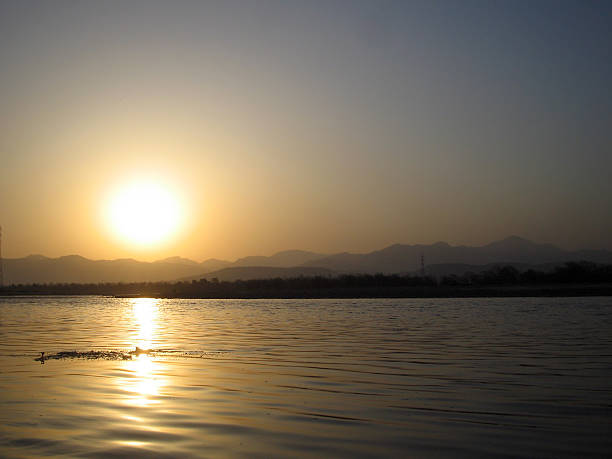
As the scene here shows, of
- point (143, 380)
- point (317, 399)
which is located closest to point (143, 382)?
point (143, 380)

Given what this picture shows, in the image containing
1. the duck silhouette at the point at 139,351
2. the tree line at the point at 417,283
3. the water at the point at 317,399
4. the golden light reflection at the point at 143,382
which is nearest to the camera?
the water at the point at 317,399

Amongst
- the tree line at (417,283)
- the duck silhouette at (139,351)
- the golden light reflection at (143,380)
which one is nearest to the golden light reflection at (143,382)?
the golden light reflection at (143,380)

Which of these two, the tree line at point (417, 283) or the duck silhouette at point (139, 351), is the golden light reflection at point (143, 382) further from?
the tree line at point (417, 283)

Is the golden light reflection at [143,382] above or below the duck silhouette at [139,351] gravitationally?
below

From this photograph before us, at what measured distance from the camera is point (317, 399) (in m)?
13.1

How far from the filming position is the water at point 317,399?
951 centimetres

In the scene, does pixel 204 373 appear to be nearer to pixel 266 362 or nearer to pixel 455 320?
pixel 266 362

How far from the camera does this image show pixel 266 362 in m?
19.1

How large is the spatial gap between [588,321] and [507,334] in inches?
356

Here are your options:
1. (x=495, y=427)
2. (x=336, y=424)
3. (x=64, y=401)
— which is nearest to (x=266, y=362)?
(x=64, y=401)

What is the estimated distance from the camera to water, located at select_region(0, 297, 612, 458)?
9508 mm

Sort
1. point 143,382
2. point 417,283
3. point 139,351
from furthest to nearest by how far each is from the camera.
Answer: point 417,283 < point 139,351 < point 143,382

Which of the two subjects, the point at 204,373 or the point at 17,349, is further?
the point at 17,349

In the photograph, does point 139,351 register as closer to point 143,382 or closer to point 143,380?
point 143,380
